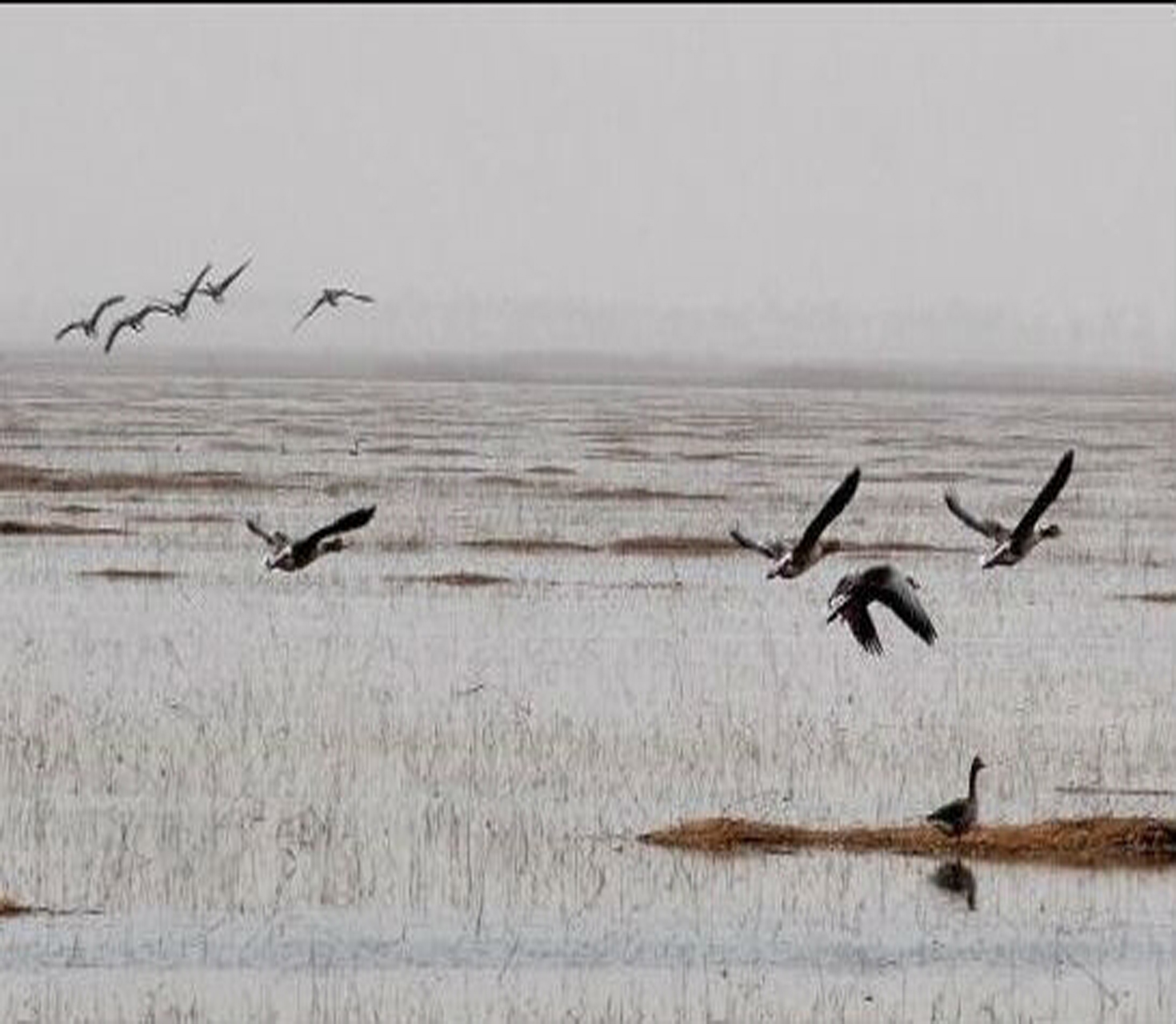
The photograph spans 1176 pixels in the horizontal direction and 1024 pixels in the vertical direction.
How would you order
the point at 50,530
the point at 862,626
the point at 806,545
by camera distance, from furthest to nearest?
the point at 50,530 < the point at 862,626 < the point at 806,545

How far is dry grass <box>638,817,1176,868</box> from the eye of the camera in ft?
60.8

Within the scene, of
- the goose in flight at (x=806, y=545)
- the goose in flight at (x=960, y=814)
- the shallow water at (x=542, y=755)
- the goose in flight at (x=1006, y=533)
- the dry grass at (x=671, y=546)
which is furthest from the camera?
the dry grass at (x=671, y=546)

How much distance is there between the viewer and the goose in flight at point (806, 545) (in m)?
15.8

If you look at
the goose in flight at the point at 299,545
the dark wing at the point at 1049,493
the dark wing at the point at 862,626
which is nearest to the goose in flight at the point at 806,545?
the dark wing at the point at 862,626

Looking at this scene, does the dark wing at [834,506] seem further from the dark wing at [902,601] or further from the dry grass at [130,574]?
the dry grass at [130,574]

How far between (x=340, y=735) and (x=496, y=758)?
165cm

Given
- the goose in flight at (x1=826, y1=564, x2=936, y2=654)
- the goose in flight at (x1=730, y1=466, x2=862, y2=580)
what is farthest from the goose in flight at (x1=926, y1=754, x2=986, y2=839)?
the goose in flight at (x1=826, y1=564, x2=936, y2=654)

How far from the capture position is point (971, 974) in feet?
51.0

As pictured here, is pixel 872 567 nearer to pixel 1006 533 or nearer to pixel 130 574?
pixel 1006 533

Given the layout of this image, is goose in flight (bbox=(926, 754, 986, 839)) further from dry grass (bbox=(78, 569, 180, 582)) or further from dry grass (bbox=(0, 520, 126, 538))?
dry grass (bbox=(0, 520, 126, 538))

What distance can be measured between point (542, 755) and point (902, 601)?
21.2 feet

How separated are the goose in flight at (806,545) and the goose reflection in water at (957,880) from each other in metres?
2.17

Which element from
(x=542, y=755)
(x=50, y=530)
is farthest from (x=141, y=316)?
(x=50, y=530)

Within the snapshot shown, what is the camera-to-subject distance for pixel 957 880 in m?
17.9
